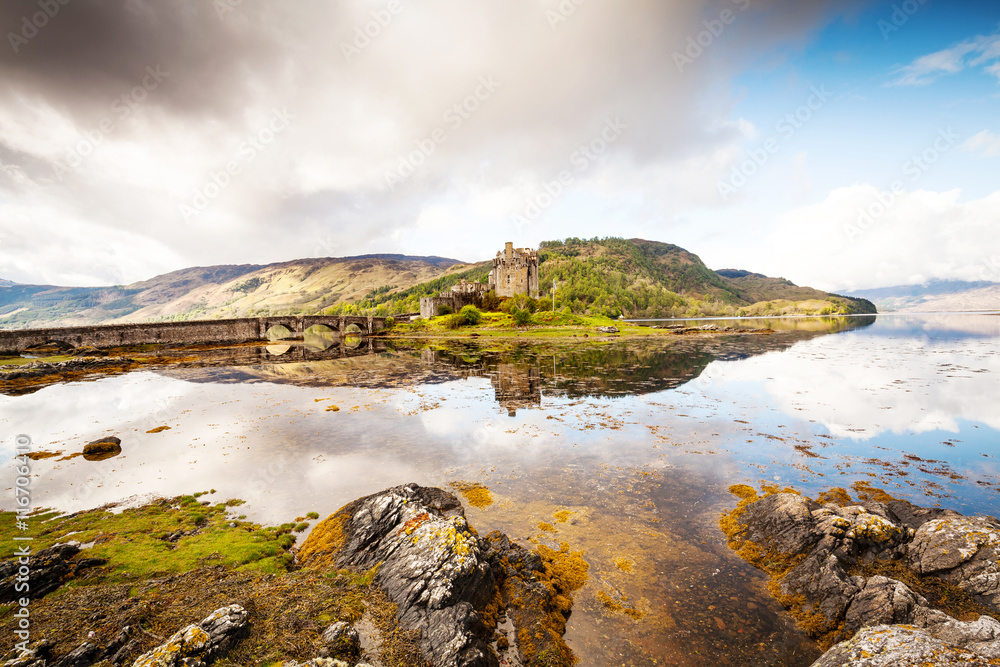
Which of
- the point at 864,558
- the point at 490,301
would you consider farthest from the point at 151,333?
the point at 864,558

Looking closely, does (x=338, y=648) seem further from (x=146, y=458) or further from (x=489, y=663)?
(x=146, y=458)

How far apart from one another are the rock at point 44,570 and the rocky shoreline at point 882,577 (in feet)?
51.0

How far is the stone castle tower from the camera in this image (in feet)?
376

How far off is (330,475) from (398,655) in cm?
1017

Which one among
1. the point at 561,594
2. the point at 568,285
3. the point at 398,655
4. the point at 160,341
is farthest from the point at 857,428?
the point at 568,285

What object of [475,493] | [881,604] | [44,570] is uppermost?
[44,570]

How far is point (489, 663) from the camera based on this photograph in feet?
22.4

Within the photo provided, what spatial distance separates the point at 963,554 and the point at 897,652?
16.4 ft

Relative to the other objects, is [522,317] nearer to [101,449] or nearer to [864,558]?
[101,449]

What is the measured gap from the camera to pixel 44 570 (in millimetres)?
8422

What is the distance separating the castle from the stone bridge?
31014 mm

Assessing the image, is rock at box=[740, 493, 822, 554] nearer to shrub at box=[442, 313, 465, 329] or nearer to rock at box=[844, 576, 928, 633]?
rock at box=[844, 576, 928, 633]

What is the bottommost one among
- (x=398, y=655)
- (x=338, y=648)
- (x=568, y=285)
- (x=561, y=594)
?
(x=561, y=594)

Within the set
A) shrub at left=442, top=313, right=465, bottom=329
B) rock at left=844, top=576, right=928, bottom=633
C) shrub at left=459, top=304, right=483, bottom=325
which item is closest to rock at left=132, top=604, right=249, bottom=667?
rock at left=844, top=576, right=928, bottom=633
